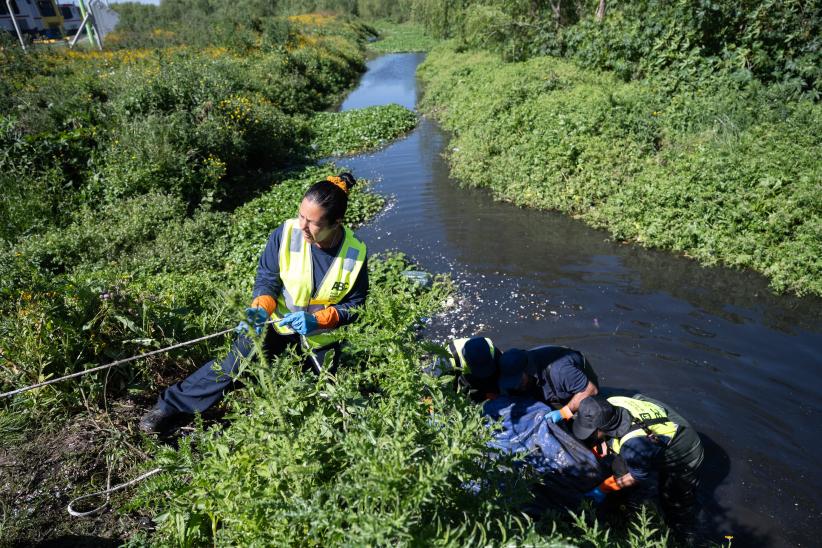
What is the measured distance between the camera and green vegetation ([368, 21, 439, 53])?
35750 mm

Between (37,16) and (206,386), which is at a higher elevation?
(37,16)

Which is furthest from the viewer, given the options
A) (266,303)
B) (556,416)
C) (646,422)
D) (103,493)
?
(556,416)

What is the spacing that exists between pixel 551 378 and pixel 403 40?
136ft

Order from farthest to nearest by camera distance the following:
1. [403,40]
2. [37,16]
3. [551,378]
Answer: [403,40] < [37,16] < [551,378]

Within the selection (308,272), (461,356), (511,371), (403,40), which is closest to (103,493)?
(308,272)

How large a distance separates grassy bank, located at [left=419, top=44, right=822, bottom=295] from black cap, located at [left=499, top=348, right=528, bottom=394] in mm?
3813

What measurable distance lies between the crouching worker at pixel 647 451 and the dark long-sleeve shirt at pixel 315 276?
170 centimetres

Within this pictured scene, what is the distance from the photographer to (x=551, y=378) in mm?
3686

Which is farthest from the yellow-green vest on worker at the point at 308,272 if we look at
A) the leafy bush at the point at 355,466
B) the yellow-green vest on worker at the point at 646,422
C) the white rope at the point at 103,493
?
the yellow-green vest on worker at the point at 646,422

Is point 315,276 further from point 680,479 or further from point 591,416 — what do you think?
point 680,479

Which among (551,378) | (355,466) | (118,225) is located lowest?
(551,378)

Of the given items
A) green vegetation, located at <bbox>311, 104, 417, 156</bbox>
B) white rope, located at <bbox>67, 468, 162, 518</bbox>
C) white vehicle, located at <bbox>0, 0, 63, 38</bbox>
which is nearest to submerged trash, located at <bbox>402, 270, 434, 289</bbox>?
white rope, located at <bbox>67, 468, 162, 518</bbox>

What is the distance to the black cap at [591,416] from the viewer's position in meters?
3.26

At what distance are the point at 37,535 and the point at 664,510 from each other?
381 cm
